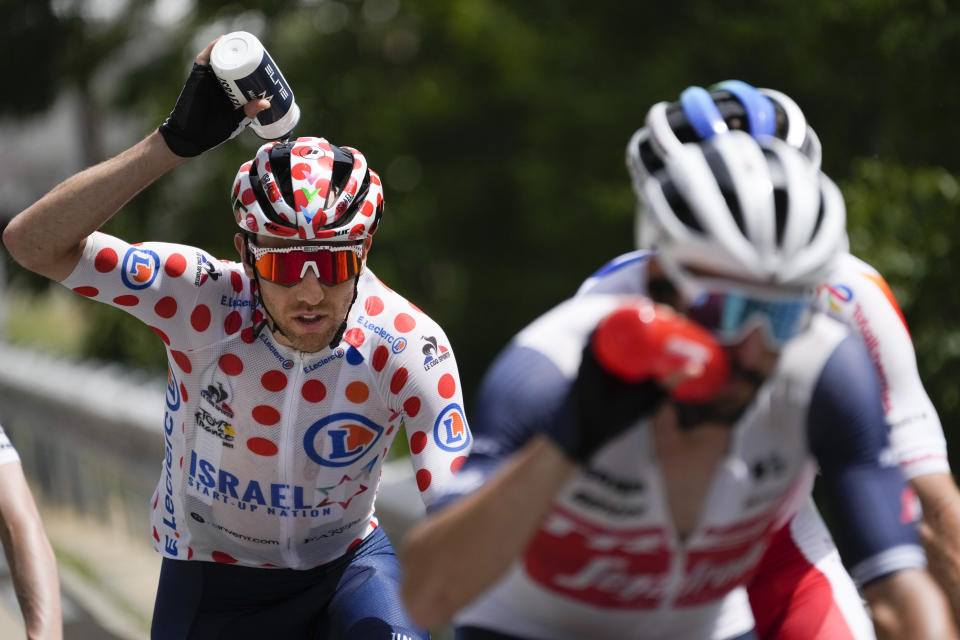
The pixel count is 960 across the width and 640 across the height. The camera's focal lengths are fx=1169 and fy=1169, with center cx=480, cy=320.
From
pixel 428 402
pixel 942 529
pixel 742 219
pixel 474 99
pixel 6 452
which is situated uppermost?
pixel 742 219

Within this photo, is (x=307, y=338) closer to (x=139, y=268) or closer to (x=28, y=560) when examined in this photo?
(x=139, y=268)

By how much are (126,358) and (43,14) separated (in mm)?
5749

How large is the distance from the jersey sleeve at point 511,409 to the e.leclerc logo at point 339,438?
49.1 inches

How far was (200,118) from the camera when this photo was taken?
338 centimetres

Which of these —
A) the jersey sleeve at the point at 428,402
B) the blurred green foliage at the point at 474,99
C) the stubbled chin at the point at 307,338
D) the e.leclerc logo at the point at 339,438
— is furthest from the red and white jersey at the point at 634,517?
the blurred green foliage at the point at 474,99

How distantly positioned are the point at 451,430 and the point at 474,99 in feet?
65.1

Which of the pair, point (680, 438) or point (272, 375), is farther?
point (272, 375)

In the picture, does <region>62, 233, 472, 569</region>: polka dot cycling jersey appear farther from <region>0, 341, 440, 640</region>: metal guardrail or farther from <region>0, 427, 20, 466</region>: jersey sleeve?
<region>0, 341, 440, 640</region>: metal guardrail

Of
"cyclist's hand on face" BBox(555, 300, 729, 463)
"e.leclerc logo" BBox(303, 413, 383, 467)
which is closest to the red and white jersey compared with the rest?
"cyclist's hand on face" BBox(555, 300, 729, 463)

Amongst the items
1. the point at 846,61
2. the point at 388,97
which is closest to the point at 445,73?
the point at 388,97

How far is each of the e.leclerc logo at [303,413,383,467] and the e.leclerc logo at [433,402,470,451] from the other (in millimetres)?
285

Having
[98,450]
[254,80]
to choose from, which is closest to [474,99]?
[98,450]

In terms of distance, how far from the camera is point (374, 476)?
3590 mm

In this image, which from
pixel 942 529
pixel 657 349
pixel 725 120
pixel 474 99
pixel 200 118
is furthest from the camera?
pixel 474 99
